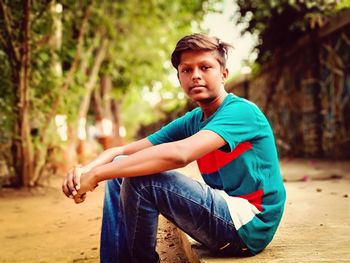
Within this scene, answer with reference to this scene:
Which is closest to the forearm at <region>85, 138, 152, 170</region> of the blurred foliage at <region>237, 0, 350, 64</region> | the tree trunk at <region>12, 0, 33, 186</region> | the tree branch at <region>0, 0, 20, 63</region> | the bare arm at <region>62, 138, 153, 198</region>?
the bare arm at <region>62, 138, 153, 198</region>

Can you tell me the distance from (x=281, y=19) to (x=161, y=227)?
6.47 metres

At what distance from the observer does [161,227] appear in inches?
145

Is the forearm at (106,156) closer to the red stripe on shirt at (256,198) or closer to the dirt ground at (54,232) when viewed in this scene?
→ the dirt ground at (54,232)

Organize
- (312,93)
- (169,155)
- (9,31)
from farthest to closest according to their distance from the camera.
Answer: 1. (312,93)
2. (9,31)
3. (169,155)

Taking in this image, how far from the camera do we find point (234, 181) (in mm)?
2100

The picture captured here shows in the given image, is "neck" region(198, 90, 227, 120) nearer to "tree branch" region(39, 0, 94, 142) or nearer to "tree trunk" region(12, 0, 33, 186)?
"tree trunk" region(12, 0, 33, 186)

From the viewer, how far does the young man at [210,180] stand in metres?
1.94

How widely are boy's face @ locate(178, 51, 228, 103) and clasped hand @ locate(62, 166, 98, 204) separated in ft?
2.18

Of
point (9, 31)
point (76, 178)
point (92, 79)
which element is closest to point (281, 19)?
point (92, 79)

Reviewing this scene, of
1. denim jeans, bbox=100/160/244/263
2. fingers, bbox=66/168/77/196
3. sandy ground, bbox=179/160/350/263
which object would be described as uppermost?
fingers, bbox=66/168/77/196

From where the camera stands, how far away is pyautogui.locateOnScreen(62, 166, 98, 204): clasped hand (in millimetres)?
2104

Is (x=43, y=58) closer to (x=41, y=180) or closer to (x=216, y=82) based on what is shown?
(x=41, y=180)

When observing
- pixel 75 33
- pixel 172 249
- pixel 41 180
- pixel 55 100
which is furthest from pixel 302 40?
pixel 172 249

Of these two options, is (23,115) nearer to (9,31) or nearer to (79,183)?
(9,31)
